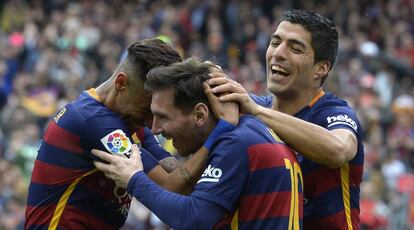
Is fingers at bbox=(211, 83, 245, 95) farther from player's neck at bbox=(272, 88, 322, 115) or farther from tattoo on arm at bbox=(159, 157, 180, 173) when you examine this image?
tattoo on arm at bbox=(159, 157, 180, 173)

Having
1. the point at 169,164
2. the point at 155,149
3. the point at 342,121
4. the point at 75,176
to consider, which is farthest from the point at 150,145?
the point at 342,121

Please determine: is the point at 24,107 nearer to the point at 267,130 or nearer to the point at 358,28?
the point at 358,28

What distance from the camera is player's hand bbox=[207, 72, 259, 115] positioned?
632 cm

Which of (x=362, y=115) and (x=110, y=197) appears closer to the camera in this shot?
(x=110, y=197)

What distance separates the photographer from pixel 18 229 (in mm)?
13383

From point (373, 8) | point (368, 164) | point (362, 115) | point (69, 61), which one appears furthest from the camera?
point (373, 8)

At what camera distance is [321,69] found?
7.07m

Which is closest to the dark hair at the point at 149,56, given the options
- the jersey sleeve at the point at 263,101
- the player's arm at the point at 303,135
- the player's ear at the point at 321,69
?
the player's arm at the point at 303,135

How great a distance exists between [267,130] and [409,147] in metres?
10.8

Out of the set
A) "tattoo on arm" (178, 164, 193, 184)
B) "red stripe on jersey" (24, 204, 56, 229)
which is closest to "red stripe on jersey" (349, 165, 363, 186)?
"tattoo on arm" (178, 164, 193, 184)

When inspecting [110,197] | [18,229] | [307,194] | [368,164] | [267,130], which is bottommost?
[18,229]

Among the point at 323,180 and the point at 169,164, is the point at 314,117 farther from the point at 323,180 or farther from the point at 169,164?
the point at 169,164

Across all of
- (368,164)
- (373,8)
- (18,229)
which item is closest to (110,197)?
(18,229)

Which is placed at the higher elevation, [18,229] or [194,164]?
[194,164]
